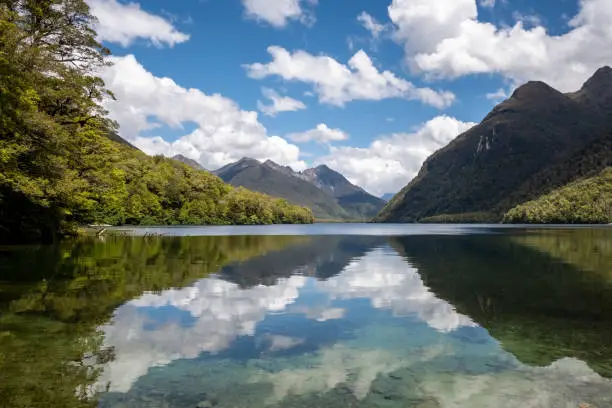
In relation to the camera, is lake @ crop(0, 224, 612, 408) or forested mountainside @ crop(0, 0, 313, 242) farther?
forested mountainside @ crop(0, 0, 313, 242)

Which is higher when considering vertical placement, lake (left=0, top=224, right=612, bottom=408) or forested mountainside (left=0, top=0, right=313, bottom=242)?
forested mountainside (left=0, top=0, right=313, bottom=242)

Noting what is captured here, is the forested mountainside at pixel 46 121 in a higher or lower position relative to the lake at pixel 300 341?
higher

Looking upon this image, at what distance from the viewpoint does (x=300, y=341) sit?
55.0ft

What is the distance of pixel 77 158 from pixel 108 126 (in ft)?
26.7

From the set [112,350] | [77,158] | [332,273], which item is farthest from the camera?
[77,158]

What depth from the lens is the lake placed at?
38.0 ft

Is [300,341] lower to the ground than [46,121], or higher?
lower

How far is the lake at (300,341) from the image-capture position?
11586mm

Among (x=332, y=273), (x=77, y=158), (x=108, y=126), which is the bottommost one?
(x=332, y=273)

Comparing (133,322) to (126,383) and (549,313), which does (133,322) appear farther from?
(549,313)

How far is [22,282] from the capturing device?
2825 cm

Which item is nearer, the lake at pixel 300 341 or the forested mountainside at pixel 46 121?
the lake at pixel 300 341

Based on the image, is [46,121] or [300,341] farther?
[46,121]

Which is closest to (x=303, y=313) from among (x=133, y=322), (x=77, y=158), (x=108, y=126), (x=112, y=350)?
(x=133, y=322)
